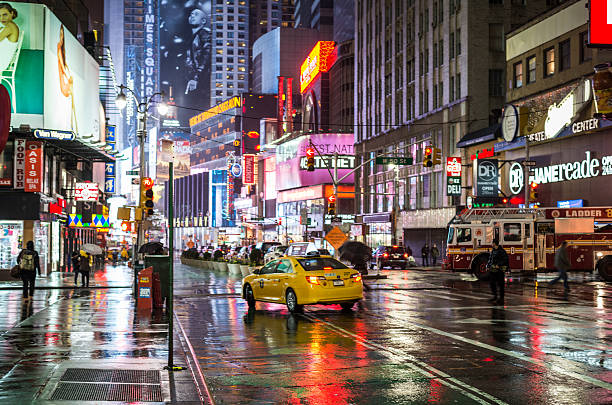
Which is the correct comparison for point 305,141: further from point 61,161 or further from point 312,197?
point 61,161

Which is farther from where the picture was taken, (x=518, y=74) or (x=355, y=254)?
(x=518, y=74)

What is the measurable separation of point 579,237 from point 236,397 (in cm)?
2750

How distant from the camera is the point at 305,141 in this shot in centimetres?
12162

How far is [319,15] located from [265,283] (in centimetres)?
15142

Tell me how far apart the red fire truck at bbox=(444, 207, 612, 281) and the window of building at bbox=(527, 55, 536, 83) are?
1689 centimetres

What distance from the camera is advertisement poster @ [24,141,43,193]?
132 ft

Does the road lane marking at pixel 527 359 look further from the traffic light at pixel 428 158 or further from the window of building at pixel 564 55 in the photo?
the window of building at pixel 564 55

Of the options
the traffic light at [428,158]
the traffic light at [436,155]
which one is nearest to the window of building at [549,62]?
the traffic light at [436,155]

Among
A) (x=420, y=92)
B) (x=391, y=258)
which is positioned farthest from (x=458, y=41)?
(x=391, y=258)

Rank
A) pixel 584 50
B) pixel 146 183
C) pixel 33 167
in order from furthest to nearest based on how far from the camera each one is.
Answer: pixel 584 50 → pixel 33 167 → pixel 146 183

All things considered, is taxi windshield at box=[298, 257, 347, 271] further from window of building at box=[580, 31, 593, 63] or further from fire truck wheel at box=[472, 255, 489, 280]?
window of building at box=[580, 31, 593, 63]

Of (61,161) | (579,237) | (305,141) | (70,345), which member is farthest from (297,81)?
(70,345)

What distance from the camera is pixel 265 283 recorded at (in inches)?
890

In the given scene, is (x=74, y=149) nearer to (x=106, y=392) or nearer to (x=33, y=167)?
(x=33, y=167)
